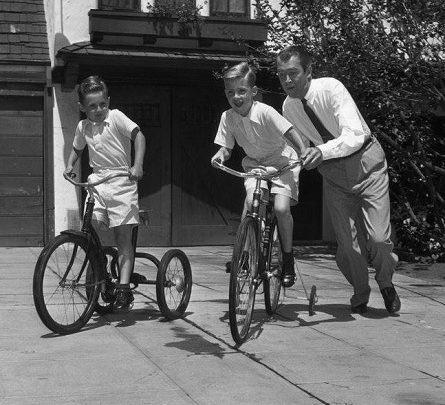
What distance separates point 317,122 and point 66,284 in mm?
2010

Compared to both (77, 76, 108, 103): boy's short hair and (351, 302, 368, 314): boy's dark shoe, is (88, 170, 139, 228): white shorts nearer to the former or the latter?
(77, 76, 108, 103): boy's short hair

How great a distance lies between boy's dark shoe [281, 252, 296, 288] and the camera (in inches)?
277

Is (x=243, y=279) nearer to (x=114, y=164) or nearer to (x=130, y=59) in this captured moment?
(x=114, y=164)

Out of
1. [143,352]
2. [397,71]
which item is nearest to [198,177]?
[397,71]

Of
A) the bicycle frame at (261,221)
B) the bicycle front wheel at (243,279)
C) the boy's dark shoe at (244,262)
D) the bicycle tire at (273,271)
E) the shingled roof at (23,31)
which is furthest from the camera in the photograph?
the shingled roof at (23,31)

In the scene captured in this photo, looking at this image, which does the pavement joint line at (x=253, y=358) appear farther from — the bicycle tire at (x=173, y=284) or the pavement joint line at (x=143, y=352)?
the pavement joint line at (x=143, y=352)

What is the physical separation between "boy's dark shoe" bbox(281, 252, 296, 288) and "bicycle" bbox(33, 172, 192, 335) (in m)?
0.79

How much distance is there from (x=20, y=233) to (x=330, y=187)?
319 inches

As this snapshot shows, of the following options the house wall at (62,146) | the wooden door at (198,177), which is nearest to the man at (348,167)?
the wooden door at (198,177)

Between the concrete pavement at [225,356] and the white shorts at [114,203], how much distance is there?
27.5 inches

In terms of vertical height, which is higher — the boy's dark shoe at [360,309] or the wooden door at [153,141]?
the wooden door at [153,141]

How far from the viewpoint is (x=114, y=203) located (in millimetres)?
7078

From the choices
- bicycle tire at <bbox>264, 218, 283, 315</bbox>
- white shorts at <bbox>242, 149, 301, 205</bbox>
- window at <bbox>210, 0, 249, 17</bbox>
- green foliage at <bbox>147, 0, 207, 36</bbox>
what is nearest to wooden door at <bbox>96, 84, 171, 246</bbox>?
green foliage at <bbox>147, 0, 207, 36</bbox>

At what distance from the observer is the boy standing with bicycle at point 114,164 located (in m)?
7.07
